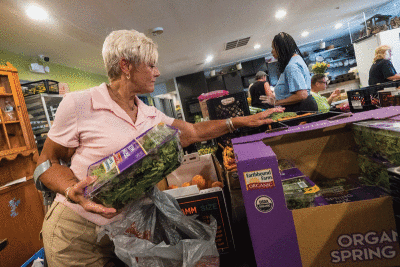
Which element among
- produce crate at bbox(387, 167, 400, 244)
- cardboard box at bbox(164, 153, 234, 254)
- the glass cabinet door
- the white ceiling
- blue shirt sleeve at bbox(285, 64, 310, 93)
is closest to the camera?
produce crate at bbox(387, 167, 400, 244)

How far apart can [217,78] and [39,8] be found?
29.2 feet

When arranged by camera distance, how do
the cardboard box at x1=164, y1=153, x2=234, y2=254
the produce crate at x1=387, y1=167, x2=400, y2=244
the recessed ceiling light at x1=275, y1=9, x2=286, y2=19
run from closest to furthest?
the produce crate at x1=387, y1=167, x2=400, y2=244
the cardboard box at x1=164, y1=153, x2=234, y2=254
the recessed ceiling light at x1=275, y1=9, x2=286, y2=19

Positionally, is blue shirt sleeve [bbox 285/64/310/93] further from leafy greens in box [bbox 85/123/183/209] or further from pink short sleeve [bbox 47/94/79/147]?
pink short sleeve [bbox 47/94/79/147]

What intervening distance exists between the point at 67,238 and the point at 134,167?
0.50 metres

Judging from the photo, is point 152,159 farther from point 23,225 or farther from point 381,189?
point 23,225

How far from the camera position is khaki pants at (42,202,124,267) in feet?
3.17

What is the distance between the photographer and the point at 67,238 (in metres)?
0.97

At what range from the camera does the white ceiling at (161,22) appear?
11.1 feet

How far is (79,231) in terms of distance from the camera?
99 centimetres

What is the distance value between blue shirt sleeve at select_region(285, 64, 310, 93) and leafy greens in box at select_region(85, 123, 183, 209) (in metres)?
1.48

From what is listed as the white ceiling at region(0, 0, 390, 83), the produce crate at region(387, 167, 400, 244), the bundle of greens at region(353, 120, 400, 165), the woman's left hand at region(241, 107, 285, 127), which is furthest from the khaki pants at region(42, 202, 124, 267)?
the white ceiling at region(0, 0, 390, 83)

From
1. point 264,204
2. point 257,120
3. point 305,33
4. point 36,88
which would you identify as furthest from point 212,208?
point 305,33

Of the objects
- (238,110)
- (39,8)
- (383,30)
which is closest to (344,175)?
(238,110)

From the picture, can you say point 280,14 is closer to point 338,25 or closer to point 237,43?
point 237,43
